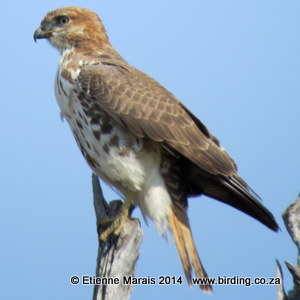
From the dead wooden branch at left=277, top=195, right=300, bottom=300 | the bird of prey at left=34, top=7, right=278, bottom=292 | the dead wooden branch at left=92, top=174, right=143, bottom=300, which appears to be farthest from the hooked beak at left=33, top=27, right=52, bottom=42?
the dead wooden branch at left=277, top=195, right=300, bottom=300

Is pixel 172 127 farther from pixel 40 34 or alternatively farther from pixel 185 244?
pixel 40 34

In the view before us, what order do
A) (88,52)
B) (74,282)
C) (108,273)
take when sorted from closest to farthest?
(108,273)
(74,282)
(88,52)

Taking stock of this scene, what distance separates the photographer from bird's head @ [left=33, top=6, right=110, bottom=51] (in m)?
7.57

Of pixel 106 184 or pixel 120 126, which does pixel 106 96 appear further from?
pixel 106 184

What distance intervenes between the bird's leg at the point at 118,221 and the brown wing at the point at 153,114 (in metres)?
0.58

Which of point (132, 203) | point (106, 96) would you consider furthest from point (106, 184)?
point (106, 96)

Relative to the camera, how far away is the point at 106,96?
6750mm

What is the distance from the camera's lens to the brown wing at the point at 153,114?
6.68 meters

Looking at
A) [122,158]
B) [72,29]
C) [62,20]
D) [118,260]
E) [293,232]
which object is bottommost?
[293,232]

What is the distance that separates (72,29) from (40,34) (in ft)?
1.09

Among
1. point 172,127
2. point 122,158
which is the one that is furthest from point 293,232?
point 122,158

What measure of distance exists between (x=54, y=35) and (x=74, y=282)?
2.35 m

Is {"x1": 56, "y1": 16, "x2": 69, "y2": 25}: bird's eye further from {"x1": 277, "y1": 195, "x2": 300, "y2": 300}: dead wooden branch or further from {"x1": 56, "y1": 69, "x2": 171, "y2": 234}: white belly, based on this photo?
{"x1": 277, "y1": 195, "x2": 300, "y2": 300}: dead wooden branch

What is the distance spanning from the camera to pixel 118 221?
6.59 metres
